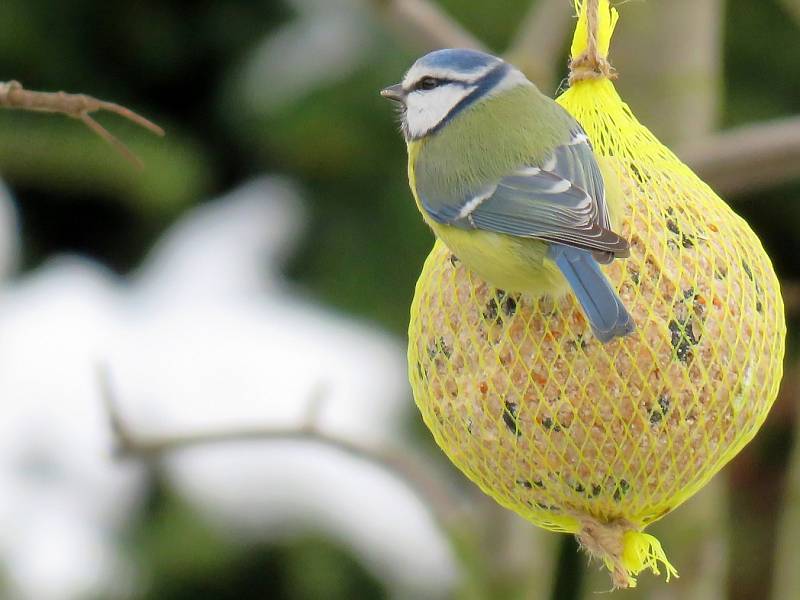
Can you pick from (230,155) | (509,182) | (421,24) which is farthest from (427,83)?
(230,155)

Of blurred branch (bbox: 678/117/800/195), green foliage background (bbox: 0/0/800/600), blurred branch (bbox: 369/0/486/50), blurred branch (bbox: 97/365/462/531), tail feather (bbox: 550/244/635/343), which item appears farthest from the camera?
green foliage background (bbox: 0/0/800/600)

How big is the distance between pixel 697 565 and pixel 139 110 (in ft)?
8.86

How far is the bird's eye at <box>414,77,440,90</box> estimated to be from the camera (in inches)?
82.5

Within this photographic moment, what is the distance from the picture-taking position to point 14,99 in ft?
5.14

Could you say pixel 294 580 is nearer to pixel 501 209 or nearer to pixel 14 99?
pixel 501 209

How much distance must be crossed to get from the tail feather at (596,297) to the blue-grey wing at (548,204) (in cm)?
2

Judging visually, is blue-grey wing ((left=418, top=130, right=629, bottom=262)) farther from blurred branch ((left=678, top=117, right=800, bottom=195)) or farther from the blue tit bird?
blurred branch ((left=678, top=117, right=800, bottom=195))

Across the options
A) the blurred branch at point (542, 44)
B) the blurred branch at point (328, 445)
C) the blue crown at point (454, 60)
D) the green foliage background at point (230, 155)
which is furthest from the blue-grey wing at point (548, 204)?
the green foliage background at point (230, 155)

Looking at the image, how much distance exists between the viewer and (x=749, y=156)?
2328 mm

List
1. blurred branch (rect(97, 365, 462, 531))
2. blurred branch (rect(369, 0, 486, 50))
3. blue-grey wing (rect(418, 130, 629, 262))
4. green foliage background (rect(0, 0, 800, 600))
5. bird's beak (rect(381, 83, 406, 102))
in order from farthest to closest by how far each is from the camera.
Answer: green foliage background (rect(0, 0, 800, 600))
blurred branch (rect(97, 365, 462, 531))
blurred branch (rect(369, 0, 486, 50))
bird's beak (rect(381, 83, 406, 102))
blue-grey wing (rect(418, 130, 629, 262))

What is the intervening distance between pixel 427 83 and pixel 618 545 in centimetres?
82

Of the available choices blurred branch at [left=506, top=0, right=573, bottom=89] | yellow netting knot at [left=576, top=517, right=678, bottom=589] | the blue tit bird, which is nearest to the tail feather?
the blue tit bird

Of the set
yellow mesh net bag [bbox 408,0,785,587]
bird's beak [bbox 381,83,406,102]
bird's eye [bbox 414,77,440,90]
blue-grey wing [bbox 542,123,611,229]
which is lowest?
yellow mesh net bag [bbox 408,0,785,587]

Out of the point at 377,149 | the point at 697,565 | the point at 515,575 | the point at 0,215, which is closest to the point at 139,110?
the point at 0,215
